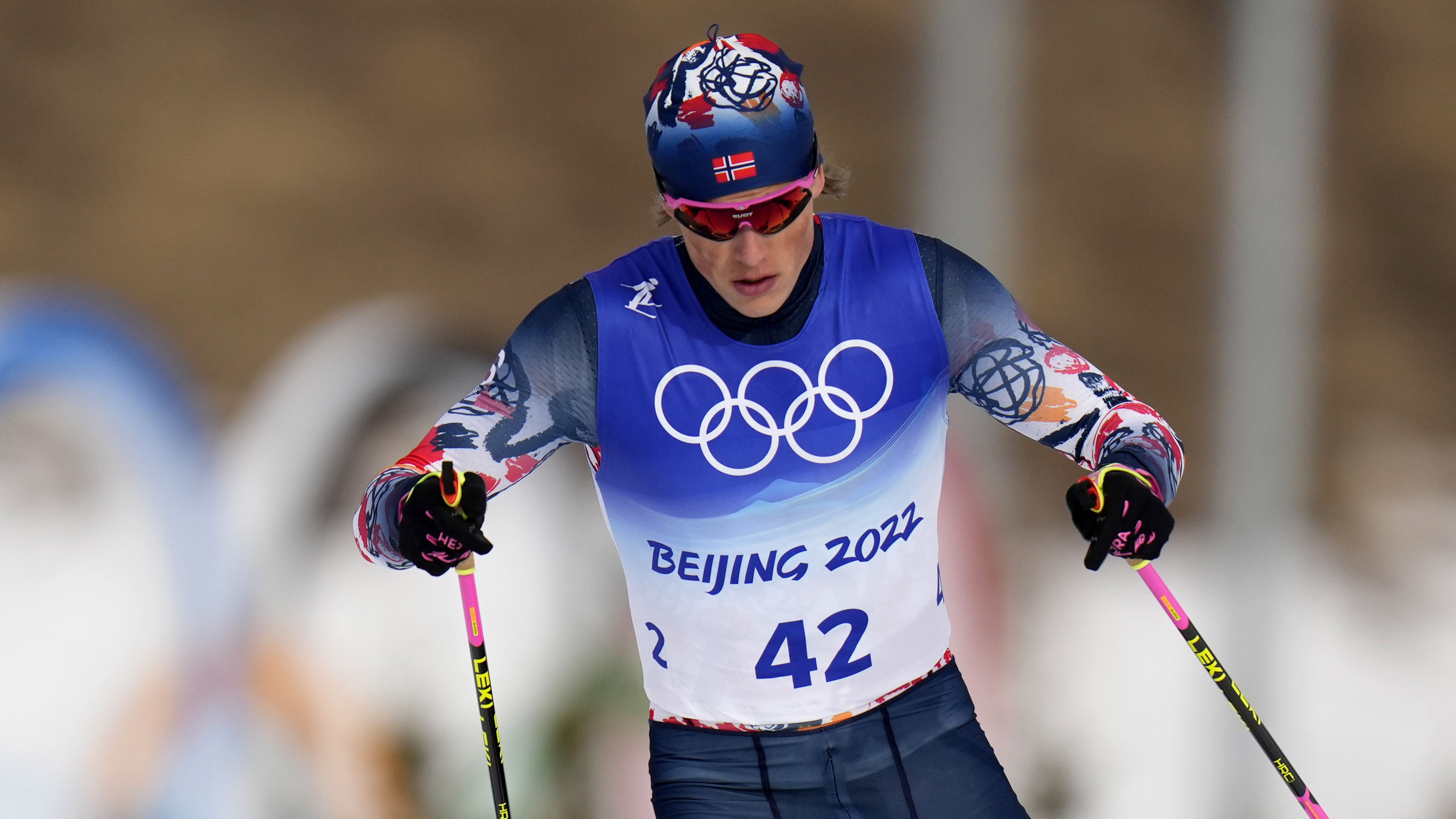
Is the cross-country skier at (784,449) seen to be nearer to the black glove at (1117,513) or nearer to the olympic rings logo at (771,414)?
the olympic rings logo at (771,414)

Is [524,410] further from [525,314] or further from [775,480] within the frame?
[525,314]

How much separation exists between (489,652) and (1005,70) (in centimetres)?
272

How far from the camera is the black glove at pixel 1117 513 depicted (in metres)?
2.21

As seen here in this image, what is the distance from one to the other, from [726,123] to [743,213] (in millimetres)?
164

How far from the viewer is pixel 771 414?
2.46 m

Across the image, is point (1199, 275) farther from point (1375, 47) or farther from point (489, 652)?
point (489, 652)

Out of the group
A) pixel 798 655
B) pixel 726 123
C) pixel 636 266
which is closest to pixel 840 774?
pixel 798 655

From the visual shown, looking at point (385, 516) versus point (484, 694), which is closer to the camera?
point (385, 516)

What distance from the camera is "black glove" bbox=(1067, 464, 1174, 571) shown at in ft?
7.23

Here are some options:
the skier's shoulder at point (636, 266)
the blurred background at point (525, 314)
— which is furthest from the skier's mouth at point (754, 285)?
the blurred background at point (525, 314)

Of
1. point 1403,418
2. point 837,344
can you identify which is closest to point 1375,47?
point 1403,418

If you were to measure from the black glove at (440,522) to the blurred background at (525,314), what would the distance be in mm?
2044

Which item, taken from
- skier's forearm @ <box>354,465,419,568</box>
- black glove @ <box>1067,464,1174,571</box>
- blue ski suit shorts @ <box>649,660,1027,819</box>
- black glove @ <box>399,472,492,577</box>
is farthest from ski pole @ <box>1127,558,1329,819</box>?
skier's forearm @ <box>354,465,419,568</box>

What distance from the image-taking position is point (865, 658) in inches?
97.9
